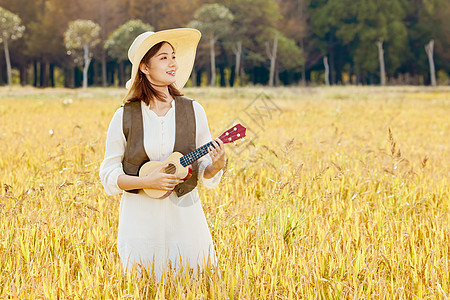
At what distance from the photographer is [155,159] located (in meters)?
2.19

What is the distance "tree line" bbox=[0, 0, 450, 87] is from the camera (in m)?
49.1

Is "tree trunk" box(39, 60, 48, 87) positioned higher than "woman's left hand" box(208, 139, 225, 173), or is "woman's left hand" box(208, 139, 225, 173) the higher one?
"tree trunk" box(39, 60, 48, 87)

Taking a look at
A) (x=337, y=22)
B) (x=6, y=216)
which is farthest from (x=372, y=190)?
(x=337, y=22)

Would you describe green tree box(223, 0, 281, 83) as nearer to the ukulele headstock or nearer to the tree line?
the tree line

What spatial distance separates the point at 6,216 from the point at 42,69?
57.5 metres

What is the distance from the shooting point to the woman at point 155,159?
2.16 m

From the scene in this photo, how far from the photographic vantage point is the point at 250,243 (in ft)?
9.09

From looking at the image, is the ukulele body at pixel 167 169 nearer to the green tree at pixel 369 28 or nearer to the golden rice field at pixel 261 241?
the golden rice field at pixel 261 241

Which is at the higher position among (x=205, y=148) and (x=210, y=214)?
(x=205, y=148)

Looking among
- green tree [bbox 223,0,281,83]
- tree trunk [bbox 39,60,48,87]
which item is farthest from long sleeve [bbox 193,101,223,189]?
tree trunk [bbox 39,60,48,87]

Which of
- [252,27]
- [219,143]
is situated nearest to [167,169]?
[219,143]

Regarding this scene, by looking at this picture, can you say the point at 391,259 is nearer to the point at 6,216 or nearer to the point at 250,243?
the point at 250,243

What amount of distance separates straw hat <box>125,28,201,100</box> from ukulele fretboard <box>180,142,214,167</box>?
42cm

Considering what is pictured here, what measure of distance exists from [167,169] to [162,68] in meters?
0.47
